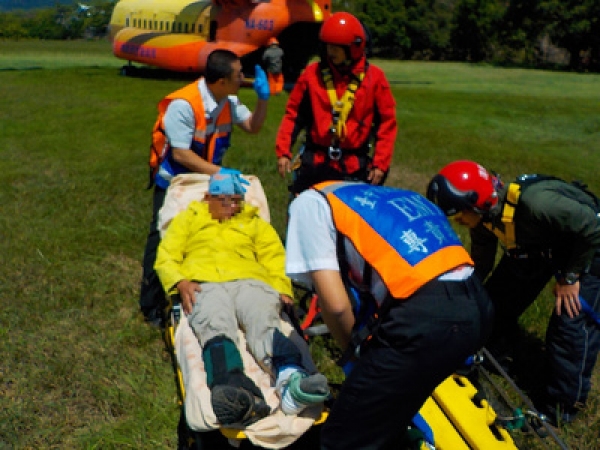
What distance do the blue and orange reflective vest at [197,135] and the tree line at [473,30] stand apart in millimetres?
48793

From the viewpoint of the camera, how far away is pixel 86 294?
600cm

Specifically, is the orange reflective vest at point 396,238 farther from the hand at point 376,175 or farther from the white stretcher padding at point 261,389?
the hand at point 376,175

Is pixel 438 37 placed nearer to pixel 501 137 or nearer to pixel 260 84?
pixel 501 137

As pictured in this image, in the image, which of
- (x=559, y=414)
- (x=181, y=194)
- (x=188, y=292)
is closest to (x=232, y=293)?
(x=188, y=292)

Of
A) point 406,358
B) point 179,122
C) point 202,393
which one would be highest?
point 179,122

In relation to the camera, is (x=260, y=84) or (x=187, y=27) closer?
(x=260, y=84)

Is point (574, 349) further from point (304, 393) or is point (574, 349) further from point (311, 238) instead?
point (311, 238)

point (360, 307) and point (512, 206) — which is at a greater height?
point (512, 206)

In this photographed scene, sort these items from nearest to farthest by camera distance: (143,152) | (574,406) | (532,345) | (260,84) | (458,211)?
(458,211)
(574,406)
(532,345)
(260,84)
(143,152)

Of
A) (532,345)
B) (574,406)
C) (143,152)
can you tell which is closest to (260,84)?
(532,345)

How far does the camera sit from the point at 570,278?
4.02m

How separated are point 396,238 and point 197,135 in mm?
3108

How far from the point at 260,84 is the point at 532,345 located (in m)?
3.53

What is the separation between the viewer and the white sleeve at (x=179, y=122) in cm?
512
